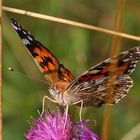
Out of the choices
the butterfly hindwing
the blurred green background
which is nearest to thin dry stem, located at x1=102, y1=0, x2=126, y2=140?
the butterfly hindwing

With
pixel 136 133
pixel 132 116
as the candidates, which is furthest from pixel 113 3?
pixel 136 133

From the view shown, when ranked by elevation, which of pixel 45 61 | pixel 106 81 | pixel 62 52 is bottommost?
pixel 106 81

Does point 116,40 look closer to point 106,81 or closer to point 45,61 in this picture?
point 106,81

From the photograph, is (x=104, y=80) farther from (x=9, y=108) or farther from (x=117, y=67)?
(x=9, y=108)

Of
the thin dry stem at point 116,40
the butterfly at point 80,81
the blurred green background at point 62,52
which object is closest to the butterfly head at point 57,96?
the butterfly at point 80,81

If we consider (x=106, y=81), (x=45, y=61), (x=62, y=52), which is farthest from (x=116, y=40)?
(x=62, y=52)

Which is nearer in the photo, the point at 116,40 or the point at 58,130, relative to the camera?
the point at 116,40
